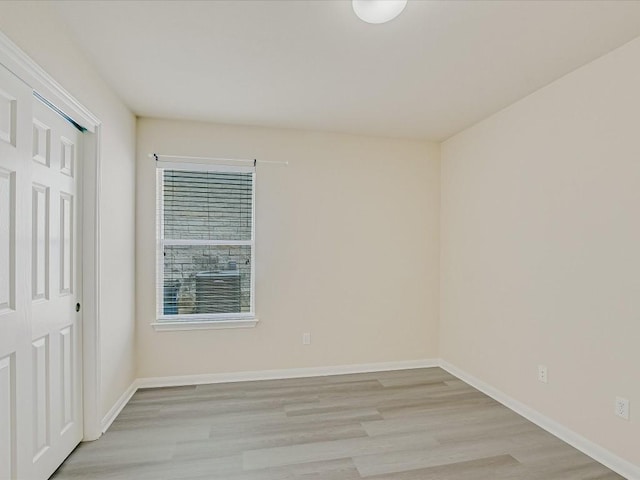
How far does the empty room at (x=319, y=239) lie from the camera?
1760mm

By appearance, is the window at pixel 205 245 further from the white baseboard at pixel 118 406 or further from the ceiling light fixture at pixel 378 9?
the ceiling light fixture at pixel 378 9

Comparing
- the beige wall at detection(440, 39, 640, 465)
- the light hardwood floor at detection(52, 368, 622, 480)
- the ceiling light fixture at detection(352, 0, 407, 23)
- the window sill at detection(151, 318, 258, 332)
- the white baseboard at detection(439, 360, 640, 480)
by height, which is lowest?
the light hardwood floor at detection(52, 368, 622, 480)

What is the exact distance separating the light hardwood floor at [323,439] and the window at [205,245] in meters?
0.73

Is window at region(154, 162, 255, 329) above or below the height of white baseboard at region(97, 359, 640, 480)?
above

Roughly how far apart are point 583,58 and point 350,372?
3240 millimetres

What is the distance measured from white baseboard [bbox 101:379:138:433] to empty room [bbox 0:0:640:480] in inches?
1.2

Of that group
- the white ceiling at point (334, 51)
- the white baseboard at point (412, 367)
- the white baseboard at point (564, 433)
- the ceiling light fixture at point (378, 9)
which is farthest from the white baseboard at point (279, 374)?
the ceiling light fixture at point (378, 9)


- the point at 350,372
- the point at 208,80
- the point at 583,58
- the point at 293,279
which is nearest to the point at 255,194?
the point at 293,279

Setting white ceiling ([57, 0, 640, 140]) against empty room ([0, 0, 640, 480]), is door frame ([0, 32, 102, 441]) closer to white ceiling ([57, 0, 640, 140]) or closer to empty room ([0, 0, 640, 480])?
empty room ([0, 0, 640, 480])

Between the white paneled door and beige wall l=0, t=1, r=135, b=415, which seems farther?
beige wall l=0, t=1, r=135, b=415

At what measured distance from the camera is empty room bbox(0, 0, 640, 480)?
1760 mm

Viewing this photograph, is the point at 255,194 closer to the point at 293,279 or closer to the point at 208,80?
the point at 293,279

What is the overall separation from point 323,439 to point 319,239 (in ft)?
6.00

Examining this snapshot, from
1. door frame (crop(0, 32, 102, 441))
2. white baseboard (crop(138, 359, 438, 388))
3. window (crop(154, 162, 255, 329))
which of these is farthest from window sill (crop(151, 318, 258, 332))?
door frame (crop(0, 32, 102, 441))
